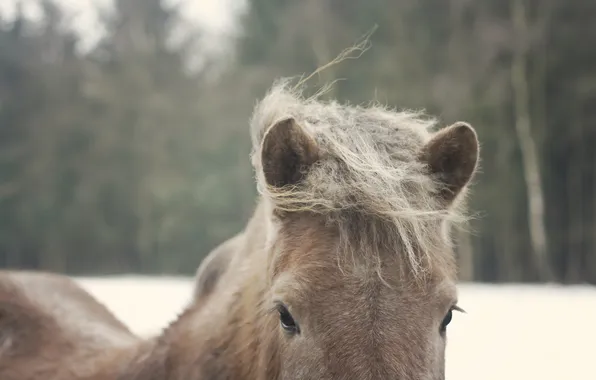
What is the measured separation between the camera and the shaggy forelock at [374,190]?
1.57 meters

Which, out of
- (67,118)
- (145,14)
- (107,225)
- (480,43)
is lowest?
(107,225)

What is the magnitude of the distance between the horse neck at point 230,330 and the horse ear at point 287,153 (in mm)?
336

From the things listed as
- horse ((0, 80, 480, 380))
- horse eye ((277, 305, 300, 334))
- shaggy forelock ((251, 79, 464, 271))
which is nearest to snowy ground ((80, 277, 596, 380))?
horse ((0, 80, 480, 380))

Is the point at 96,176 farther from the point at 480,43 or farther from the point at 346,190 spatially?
the point at 346,190

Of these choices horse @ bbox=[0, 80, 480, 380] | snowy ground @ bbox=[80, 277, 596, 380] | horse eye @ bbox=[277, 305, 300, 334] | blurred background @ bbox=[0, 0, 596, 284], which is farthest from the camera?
blurred background @ bbox=[0, 0, 596, 284]

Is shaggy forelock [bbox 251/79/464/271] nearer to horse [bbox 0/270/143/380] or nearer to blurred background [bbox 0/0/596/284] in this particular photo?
horse [bbox 0/270/143/380]

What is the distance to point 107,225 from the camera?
13914mm

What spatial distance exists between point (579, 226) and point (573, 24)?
11.8ft

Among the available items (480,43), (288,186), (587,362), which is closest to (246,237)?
(288,186)

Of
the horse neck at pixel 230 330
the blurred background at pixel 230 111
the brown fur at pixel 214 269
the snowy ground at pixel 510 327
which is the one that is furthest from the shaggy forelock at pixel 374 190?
the blurred background at pixel 230 111

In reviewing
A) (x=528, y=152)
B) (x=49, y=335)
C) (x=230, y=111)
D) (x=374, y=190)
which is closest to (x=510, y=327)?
(x=49, y=335)

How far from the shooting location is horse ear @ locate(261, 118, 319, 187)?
1640mm

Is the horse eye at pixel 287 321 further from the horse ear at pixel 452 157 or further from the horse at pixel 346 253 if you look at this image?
the horse ear at pixel 452 157

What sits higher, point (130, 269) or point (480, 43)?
point (480, 43)
